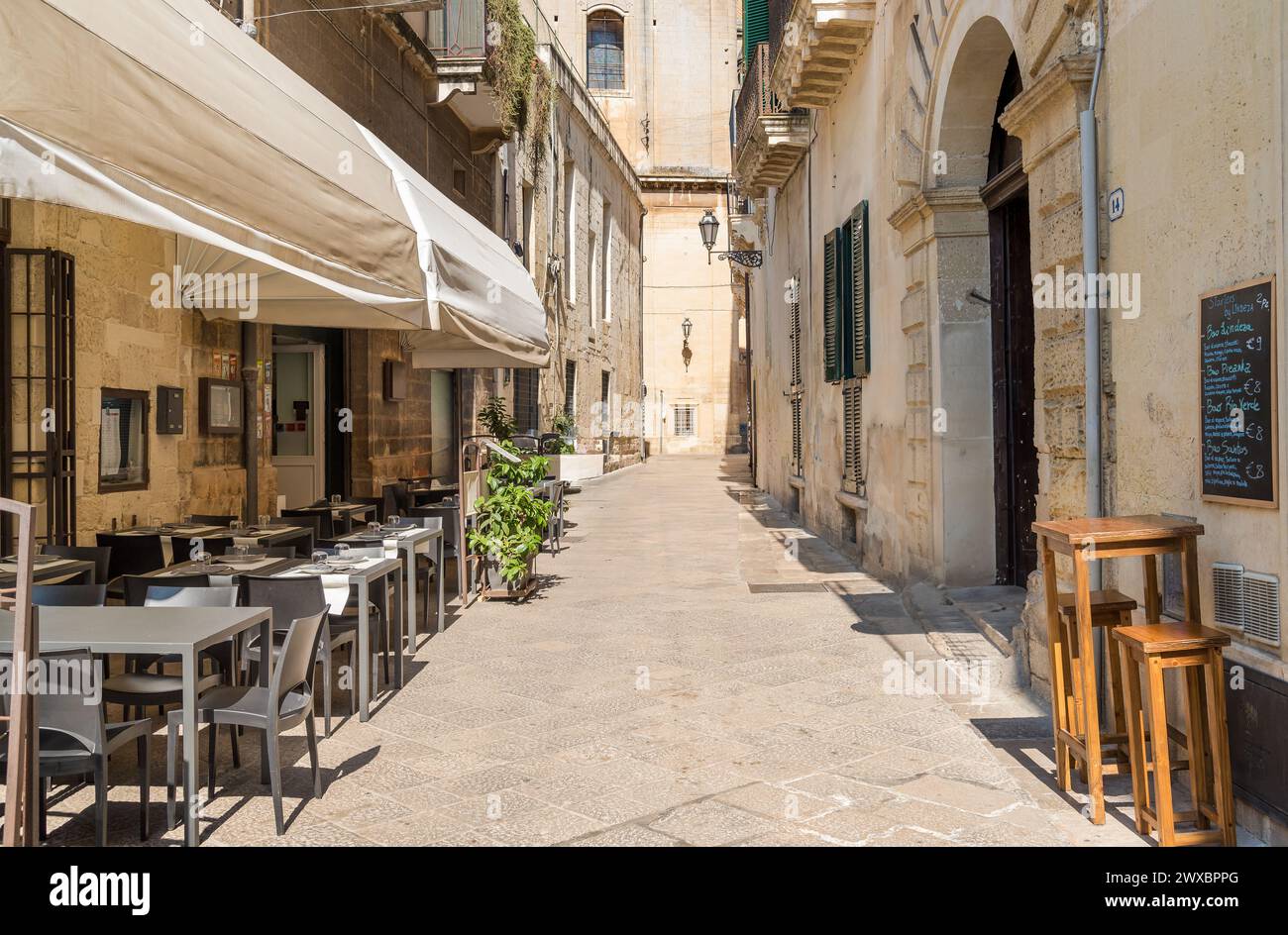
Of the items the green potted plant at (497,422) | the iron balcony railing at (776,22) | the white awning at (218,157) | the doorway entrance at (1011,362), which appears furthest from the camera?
the iron balcony railing at (776,22)

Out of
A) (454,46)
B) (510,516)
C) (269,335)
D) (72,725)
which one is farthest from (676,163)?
(72,725)

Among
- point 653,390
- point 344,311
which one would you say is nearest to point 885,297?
point 344,311

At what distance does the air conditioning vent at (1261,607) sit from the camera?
3256 mm

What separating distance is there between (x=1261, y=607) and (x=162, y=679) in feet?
13.4

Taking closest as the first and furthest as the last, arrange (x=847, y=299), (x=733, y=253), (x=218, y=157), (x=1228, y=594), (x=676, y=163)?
(x=1228, y=594) < (x=218, y=157) < (x=847, y=299) < (x=733, y=253) < (x=676, y=163)

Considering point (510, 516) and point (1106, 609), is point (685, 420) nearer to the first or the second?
point (510, 516)

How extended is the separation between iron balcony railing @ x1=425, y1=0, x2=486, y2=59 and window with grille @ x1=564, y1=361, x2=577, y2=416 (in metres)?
9.88

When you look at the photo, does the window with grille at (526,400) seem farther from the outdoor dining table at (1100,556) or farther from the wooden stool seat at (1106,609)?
the outdoor dining table at (1100,556)

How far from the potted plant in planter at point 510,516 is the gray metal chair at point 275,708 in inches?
152

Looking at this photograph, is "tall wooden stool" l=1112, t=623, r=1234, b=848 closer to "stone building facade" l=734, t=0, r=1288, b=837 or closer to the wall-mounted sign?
"stone building facade" l=734, t=0, r=1288, b=837

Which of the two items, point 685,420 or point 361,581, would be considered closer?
point 361,581

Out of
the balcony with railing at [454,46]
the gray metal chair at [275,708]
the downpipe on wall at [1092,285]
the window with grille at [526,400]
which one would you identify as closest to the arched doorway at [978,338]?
the downpipe on wall at [1092,285]

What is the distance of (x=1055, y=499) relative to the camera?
4984 millimetres

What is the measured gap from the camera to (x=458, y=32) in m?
13.1
